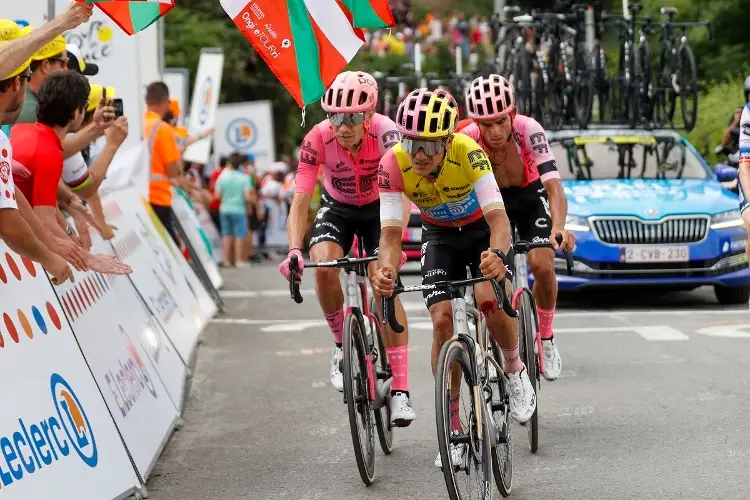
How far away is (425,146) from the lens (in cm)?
674

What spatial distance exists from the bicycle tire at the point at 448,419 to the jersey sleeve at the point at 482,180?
2.57ft

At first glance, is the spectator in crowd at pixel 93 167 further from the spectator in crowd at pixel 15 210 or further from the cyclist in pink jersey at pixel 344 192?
the spectator in crowd at pixel 15 210

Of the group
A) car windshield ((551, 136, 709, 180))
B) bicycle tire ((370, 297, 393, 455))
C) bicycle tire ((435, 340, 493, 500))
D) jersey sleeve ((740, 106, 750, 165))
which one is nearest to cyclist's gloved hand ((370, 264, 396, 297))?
bicycle tire ((435, 340, 493, 500))

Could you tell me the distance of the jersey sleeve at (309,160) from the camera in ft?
28.0

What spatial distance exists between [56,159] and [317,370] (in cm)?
437

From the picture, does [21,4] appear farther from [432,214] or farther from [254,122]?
[254,122]

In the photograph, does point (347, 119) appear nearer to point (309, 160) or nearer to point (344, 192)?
point (309, 160)

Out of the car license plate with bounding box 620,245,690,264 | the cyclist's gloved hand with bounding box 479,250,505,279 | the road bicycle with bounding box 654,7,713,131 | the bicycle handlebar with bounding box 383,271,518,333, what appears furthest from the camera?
the road bicycle with bounding box 654,7,713,131

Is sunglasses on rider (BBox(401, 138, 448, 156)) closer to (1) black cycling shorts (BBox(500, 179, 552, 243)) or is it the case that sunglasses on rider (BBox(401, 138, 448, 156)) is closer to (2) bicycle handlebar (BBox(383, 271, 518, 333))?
(2) bicycle handlebar (BBox(383, 271, 518, 333))

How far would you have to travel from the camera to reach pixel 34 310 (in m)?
6.57

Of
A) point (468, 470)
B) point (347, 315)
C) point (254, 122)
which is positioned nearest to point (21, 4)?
point (347, 315)

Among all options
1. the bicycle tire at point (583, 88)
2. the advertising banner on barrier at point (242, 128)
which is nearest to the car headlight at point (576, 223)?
the bicycle tire at point (583, 88)

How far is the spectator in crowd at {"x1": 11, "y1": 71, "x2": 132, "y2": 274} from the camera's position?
298 inches

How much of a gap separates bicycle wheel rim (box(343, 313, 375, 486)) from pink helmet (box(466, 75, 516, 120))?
1.47 metres
